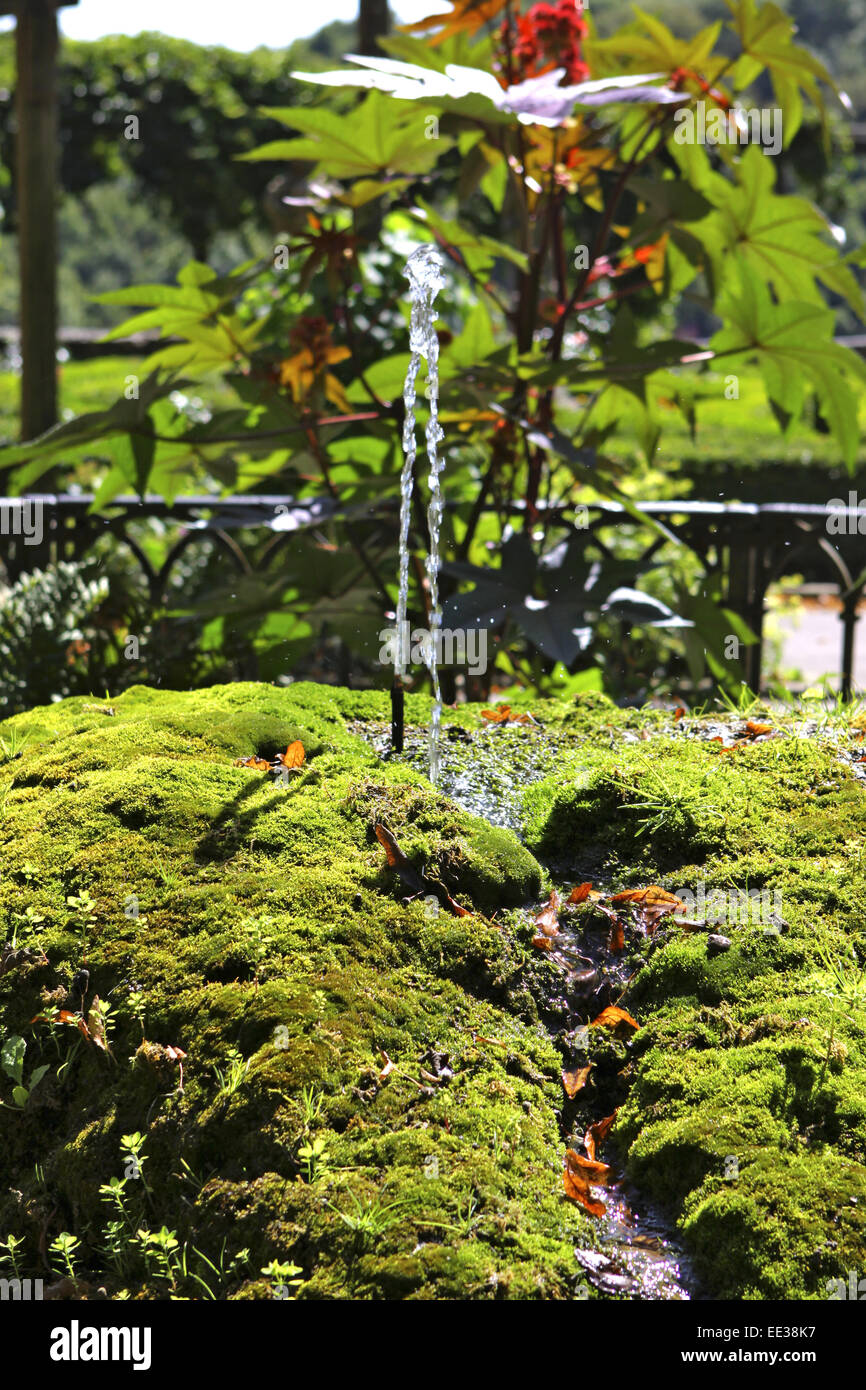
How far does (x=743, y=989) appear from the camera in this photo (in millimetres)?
1985

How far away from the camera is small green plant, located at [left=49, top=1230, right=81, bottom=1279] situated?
1644 millimetres

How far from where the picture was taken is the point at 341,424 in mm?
3488

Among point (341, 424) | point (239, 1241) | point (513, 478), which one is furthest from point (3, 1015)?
point (513, 478)

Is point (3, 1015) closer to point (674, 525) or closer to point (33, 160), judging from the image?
point (674, 525)

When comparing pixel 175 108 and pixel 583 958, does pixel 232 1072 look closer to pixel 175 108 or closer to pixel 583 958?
pixel 583 958

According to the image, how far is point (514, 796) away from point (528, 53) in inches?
86.3

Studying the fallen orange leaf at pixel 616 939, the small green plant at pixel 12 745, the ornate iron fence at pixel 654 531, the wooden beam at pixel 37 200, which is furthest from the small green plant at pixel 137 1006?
the wooden beam at pixel 37 200

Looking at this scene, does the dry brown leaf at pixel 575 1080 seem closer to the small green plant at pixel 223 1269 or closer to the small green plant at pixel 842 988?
the small green plant at pixel 842 988

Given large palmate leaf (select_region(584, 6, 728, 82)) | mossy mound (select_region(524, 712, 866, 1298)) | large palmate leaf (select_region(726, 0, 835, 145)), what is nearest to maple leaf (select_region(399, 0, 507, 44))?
large palmate leaf (select_region(584, 6, 728, 82))

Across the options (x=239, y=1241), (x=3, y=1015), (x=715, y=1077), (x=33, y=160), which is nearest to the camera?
(x=239, y=1241)

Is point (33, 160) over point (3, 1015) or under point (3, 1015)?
over

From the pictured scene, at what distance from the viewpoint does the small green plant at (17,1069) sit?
1.87 metres

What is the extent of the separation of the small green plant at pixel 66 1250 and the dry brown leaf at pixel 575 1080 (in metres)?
0.75

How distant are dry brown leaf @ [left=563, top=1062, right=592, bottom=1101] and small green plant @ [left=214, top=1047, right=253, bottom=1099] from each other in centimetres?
50
